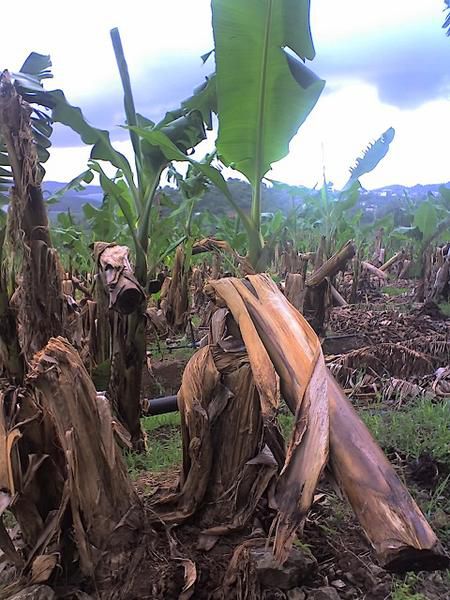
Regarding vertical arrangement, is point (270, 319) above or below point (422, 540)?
above

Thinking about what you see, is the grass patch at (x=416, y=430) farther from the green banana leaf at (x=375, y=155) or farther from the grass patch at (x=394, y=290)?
the grass patch at (x=394, y=290)

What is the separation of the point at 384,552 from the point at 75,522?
0.90 m

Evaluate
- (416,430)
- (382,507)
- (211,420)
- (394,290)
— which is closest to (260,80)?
(211,420)

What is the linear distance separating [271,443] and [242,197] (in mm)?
3501

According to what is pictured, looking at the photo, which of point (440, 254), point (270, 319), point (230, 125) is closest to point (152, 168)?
point (230, 125)

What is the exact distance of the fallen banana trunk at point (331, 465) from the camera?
92cm

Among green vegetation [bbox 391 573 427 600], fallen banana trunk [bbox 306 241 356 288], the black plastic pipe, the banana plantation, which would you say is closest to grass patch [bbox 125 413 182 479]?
the banana plantation

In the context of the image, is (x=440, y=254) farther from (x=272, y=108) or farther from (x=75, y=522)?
(x=75, y=522)

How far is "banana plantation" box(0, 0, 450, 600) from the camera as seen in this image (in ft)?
3.74

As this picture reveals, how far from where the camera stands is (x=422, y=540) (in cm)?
90

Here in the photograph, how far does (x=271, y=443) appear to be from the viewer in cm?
155

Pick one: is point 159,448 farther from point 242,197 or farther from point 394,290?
point 394,290

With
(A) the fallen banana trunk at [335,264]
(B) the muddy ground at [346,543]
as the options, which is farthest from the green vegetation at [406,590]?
(A) the fallen banana trunk at [335,264]

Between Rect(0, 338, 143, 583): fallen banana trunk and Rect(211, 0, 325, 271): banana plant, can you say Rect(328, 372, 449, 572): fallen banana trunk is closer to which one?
Rect(0, 338, 143, 583): fallen banana trunk
